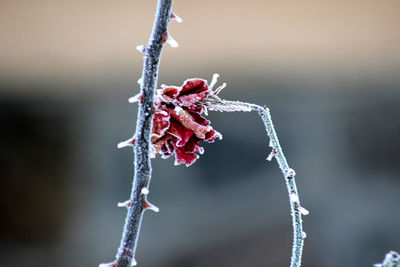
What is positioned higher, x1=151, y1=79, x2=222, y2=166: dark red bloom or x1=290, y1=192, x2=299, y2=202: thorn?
x1=151, y1=79, x2=222, y2=166: dark red bloom

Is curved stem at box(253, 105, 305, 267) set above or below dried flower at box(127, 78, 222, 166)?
below

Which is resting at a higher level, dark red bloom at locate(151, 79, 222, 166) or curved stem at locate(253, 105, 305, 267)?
dark red bloom at locate(151, 79, 222, 166)

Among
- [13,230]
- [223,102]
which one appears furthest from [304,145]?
[223,102]

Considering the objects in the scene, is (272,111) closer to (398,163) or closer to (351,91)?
(351,91)
